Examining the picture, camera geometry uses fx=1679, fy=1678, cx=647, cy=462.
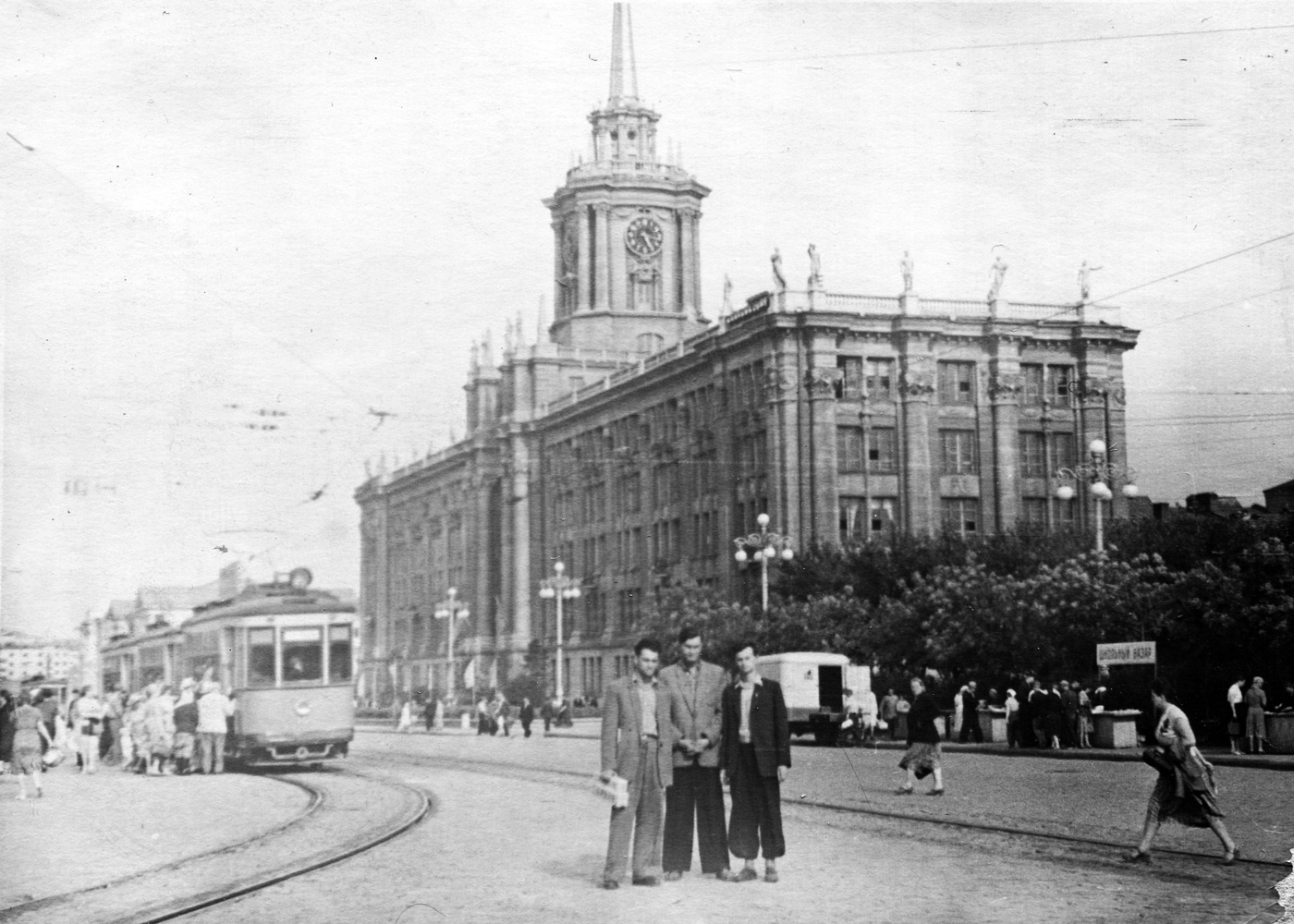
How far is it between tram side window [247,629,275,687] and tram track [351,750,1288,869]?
3960 millimetres

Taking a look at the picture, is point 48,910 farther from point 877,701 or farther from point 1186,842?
point 877,701

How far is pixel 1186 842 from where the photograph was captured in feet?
51.5

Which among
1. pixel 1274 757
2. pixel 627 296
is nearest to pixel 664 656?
pixel 1274 757

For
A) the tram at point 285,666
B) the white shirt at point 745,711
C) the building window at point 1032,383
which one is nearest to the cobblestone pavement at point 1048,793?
the tram at point 285,666

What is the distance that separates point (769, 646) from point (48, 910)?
3744 cm

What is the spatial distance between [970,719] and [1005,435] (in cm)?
2782

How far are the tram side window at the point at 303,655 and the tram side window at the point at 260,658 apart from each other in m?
0.23

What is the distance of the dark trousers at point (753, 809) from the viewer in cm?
1274

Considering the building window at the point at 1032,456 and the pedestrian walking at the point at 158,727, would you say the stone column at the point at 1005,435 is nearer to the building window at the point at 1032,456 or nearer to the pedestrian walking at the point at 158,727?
the building window at the point at 1032,456

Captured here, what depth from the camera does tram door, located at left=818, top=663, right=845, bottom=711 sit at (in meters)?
42.2

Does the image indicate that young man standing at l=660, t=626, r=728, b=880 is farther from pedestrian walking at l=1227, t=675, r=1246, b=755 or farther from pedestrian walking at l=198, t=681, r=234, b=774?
pedestrian walking at l=1227, t=675, r=1246, b=755

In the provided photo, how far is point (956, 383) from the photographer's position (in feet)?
213

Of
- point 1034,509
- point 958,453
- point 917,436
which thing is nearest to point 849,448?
point 917,436

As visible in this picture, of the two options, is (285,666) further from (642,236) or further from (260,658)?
(642,236)
